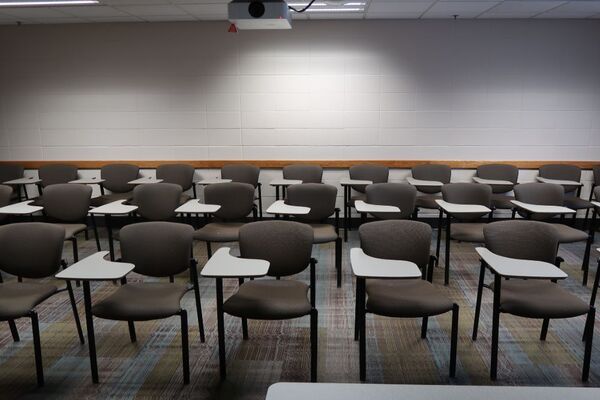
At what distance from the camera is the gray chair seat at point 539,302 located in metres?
2.32

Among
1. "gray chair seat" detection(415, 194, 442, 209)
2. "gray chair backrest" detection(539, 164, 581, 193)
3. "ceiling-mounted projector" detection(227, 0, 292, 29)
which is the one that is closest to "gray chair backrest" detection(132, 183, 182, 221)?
"ceiling-mounted projector" detection(227, 0, 292, 29)

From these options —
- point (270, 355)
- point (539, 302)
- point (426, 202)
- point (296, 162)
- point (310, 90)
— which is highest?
point (310, 90)

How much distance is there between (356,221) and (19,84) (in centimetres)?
484

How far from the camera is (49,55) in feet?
18.4

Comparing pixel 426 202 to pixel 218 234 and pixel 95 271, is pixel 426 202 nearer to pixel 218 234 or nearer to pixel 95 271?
pixel 218 234

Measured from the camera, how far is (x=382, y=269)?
2.30 meters

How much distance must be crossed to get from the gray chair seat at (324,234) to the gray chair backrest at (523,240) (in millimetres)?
A: 1233

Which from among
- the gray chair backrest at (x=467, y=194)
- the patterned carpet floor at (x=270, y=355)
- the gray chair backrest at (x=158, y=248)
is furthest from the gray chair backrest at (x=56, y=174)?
the gray chair backrest at (x=467, y=194)

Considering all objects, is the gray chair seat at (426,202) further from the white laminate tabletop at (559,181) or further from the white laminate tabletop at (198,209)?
the white laminate tabletop at (198,209)

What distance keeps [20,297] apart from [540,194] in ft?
14.2

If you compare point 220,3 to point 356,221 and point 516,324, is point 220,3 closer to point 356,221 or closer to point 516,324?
point 356,221

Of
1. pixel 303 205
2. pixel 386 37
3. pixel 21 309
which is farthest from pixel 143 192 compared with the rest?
pixel 386 37

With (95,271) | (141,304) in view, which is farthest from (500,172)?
(95,271)

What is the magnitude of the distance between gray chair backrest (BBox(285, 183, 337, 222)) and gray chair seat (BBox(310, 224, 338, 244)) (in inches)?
6.9
